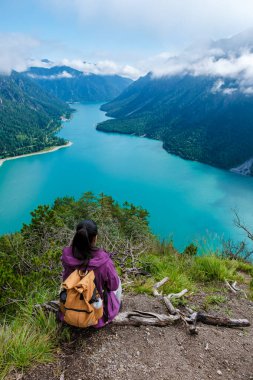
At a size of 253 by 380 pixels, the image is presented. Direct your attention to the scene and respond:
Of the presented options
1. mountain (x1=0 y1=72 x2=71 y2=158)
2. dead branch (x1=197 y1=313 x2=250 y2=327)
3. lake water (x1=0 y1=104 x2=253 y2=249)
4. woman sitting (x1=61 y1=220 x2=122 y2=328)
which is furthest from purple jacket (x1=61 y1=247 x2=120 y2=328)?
mountain (x1=0 y1=72 x2=71 y2=158)

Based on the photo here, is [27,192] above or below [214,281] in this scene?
below

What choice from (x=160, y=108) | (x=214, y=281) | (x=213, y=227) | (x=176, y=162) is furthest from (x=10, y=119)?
(x=214, y=281)

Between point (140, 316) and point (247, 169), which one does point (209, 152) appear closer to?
point (247, 169)

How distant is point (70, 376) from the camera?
2.72 m

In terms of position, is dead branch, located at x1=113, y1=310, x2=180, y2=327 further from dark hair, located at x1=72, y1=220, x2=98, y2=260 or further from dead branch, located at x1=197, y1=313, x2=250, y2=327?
dark hair, located at x1=72, y1=220, x2=98, y2=260

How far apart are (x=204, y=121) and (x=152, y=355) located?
144799mm

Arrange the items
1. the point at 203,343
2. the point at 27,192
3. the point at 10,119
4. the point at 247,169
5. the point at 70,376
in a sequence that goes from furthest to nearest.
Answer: the point at 10,119 → the point at 247,169 → the point at 27,192 → the point at 203,343 → the point at 70,376

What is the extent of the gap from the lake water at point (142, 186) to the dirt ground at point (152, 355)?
28.3 meters

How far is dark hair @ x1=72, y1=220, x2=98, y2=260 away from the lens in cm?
296

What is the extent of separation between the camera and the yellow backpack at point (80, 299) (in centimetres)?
289

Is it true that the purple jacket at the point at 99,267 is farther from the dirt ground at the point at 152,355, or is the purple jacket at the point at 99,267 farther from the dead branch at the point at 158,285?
the dead branch at the point at 158,285

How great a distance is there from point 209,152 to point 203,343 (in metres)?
106

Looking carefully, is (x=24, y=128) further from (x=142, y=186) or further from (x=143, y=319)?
(x=143, y=319)

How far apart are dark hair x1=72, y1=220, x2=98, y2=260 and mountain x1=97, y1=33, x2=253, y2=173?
94.9m
